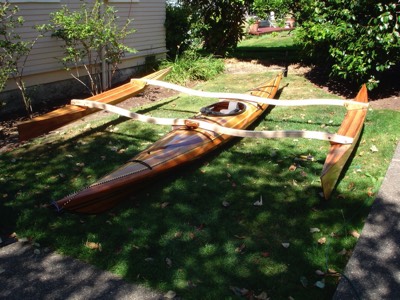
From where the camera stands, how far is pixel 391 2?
791 centimetres

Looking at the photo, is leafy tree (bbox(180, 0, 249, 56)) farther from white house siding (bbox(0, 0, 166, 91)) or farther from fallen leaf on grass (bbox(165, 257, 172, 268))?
fallen leaf on grass (bbox(165, 257, 172, 268))

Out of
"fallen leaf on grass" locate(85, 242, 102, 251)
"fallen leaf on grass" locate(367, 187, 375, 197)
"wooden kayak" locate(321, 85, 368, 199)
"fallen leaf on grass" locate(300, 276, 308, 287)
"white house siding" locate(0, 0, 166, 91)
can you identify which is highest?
"white house siding" locate(0, 0, 166, 91)

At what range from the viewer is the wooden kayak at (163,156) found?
14.4ft

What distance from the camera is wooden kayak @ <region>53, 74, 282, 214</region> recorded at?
4402 millimetres

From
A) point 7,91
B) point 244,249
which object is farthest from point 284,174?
point 7,91

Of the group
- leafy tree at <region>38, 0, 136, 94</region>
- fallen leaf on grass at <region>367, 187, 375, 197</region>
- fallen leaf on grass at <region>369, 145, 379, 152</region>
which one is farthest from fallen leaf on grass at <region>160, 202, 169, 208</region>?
leafy tree at <region>38, 0, 136, 94</region>

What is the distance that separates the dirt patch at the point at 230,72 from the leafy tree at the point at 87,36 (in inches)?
45.2

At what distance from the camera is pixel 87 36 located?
887 cm

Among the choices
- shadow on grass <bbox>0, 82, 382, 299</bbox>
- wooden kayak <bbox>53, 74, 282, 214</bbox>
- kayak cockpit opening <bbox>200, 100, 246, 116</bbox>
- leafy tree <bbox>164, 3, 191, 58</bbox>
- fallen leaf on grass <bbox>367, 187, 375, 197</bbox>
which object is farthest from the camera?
leafy tree <bbox>164, 3, 191, 58</bbox>

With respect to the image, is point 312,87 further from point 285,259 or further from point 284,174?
point 285,259

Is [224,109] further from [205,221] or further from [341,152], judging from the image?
[205,221]

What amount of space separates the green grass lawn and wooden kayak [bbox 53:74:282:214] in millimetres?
302

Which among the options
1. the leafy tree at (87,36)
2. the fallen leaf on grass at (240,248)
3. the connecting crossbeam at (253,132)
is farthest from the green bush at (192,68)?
the fallen leaf on grass at (240,248)

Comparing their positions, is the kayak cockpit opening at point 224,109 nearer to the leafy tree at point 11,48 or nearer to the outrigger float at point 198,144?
the outrigger float at point 198,144
